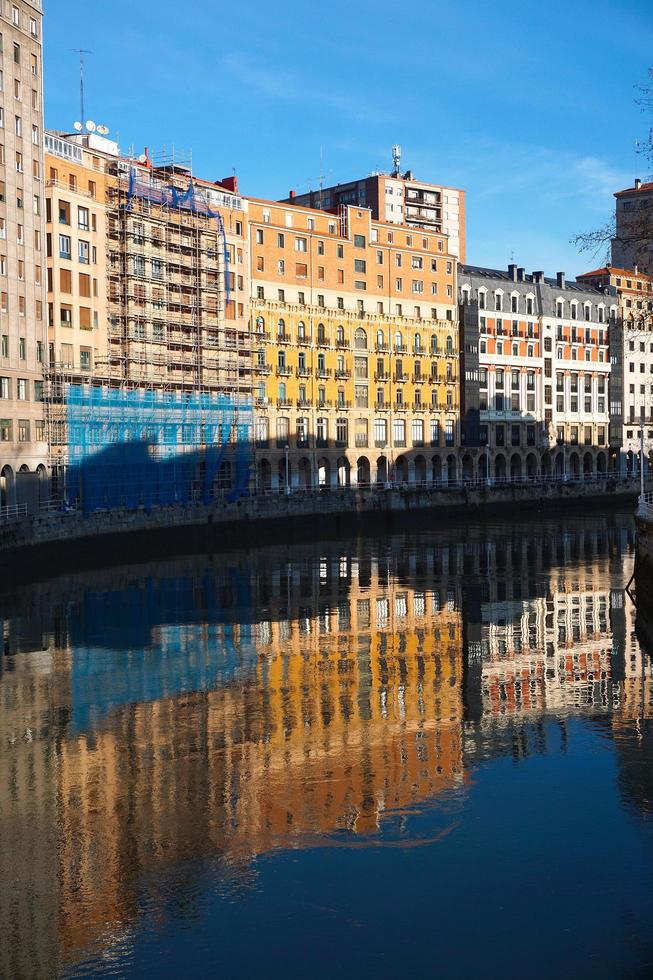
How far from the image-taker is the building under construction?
79062 millimetres

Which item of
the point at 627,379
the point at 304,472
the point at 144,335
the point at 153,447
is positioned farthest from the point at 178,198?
the point at 627,379

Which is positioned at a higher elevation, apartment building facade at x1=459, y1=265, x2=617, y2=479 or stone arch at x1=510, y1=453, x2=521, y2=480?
apartment building facade at x1=459, y1=265, x2=617, y2=479

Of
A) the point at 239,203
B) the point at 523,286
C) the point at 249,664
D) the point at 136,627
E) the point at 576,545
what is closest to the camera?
the point at 249,664

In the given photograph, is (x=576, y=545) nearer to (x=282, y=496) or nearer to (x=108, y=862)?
(x=282, y=496)

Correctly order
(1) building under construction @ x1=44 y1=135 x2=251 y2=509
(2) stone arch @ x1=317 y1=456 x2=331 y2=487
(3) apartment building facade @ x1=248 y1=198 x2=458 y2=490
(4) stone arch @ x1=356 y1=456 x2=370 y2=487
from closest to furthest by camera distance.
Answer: (1) building under construction @ x1=44 y1=135 x2=251 y2=509
(3) apartment building facade @ x1=248 y1=198 x2=458 y2=490
(2) stone arch @ x1=317 y1=456 x2=331 y2=487
(4) stone arch @ x1=356 y1=456 x2=370 y2=487

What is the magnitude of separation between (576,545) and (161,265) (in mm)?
38838

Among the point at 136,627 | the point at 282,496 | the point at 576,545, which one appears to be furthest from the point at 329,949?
the point at 282,496

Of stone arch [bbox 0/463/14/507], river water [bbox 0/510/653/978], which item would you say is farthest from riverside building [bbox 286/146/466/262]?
river water [bbox 0/510/653/978]

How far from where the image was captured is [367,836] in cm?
1956

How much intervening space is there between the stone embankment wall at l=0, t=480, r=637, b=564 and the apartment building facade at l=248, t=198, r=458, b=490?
364 inches

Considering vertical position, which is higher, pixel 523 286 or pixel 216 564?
pixel 523 286

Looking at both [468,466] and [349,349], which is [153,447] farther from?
[468,466]

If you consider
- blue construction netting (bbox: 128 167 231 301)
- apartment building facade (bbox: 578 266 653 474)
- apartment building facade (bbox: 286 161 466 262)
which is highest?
apartment building facade (bbox: 286 161 466 262)

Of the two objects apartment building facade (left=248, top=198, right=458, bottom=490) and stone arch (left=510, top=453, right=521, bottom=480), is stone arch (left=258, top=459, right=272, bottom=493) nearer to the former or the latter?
apartment building facade (left=248, top=198, right=458, bottom=490)
